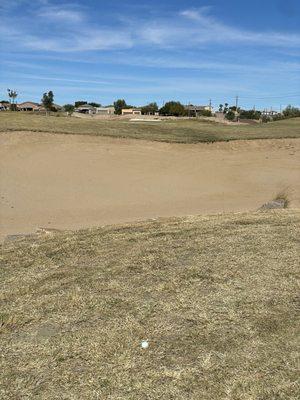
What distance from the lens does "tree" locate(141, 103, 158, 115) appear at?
105m

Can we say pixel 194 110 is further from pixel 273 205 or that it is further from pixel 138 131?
pixel 273 205

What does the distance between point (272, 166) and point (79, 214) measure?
867cm

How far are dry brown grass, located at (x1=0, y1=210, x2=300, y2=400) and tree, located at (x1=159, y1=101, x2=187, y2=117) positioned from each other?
89246 mm

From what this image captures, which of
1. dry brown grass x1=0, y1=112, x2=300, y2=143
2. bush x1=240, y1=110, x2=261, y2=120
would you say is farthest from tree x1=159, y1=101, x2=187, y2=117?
dry brown grass x1=0, y1=112, x2=300, y2=143

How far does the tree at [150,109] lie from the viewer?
10462 cm

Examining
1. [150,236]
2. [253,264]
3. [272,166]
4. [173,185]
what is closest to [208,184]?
[173,185]

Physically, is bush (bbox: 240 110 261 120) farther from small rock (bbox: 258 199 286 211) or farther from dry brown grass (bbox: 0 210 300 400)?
dry brown grass (bbox: 0 210 300 400)

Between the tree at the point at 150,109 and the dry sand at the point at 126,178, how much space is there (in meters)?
85.6

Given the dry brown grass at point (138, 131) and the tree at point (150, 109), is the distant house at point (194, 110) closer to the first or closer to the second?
the tree at point (150, 109)

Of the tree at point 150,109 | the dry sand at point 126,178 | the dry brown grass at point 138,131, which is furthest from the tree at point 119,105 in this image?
the dry sand at point 126,178

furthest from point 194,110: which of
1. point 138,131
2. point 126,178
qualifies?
point 126,178

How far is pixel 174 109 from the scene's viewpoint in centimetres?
9400

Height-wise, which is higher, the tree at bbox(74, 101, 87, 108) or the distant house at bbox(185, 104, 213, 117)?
the tree at bbox(74, 101, 87, 108)

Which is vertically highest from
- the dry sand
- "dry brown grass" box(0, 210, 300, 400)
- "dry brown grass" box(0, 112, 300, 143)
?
"dry brown grass" box(0, 112, 300, 143)
